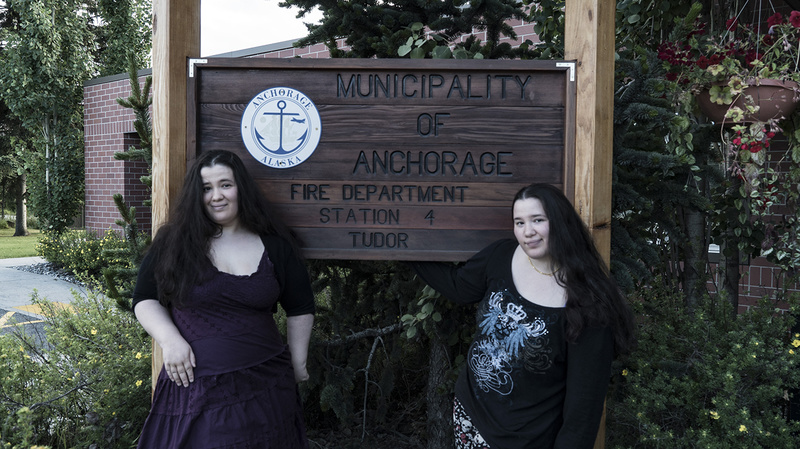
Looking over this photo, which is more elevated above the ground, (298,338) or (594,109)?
(594,109)

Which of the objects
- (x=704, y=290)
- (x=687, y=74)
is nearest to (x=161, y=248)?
(x=687, y=74)

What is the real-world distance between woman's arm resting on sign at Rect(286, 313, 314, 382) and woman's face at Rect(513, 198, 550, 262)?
80 centimetres

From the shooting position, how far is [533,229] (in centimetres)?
179

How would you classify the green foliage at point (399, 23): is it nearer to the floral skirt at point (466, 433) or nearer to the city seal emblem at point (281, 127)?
the city seal emblem at point (281, 127)

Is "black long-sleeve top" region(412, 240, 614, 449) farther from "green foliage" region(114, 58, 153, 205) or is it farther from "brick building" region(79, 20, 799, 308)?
"brick building" region(79, 20, 799, 308)

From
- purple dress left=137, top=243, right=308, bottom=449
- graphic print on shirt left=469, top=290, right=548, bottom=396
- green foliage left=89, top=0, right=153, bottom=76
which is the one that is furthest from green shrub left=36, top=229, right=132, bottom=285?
graphic print on shirt left=469, top=290, right=548, bottom=396

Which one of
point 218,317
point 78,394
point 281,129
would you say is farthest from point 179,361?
point 78,394

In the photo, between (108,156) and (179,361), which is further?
(108,156)

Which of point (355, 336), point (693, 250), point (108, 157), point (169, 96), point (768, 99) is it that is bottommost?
point (355, 336)

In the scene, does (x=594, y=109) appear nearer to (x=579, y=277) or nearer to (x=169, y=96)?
(x=579, y=277)

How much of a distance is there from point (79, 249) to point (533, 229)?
9165 mm

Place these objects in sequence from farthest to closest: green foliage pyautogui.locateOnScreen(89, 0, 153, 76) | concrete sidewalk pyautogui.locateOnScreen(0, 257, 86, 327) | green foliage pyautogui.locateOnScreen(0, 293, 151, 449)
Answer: green foliage pyautogui.locateOnScreen(89, 0, 153, 76) < concrete sidewalk pyautogui.locateOnScreen(0, 257, 86, 327) < green foliage pyautogui.locateOnScreen(0, 293, 151, 449)

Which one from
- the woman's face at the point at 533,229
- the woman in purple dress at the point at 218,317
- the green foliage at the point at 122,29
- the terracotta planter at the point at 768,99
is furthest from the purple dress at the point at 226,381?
the green foliage at the point at 122,29

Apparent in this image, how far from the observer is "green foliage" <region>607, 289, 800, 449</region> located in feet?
7.68
